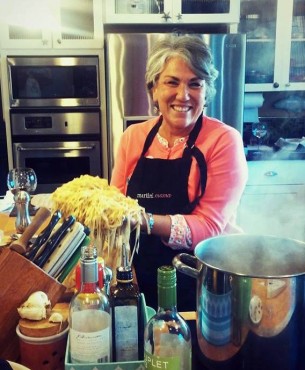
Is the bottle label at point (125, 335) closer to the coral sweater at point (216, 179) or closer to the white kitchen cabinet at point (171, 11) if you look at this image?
the coral sweater at point (216, 179)

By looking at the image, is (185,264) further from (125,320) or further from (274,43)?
(274,43)

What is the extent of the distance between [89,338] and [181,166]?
3.00ft

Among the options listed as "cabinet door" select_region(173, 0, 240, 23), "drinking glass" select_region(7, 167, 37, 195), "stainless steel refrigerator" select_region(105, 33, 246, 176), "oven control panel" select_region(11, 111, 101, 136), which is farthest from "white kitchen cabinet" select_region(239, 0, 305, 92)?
"drinking glass" select_region(7, 167, 37, 195)

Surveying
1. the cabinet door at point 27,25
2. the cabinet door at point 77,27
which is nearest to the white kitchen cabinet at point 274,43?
the cabinet door at point 77,27

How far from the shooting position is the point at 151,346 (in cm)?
68

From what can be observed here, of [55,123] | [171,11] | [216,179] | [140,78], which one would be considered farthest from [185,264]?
[171,11]

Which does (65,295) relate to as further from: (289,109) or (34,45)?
(289,109)

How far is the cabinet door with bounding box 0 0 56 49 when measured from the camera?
3.20 meters

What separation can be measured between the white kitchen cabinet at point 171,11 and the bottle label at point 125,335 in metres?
2.71

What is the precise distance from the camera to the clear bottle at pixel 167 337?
66 cm

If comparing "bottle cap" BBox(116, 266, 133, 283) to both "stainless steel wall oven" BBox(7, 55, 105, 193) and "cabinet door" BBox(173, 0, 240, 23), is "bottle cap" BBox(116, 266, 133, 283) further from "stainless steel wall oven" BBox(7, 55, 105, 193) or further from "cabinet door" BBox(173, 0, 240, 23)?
"cabinet door" BBox(173, 0, 240, 23)

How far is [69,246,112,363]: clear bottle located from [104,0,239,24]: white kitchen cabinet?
2698 mm

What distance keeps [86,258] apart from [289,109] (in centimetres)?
337

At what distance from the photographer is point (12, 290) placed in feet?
2.60
